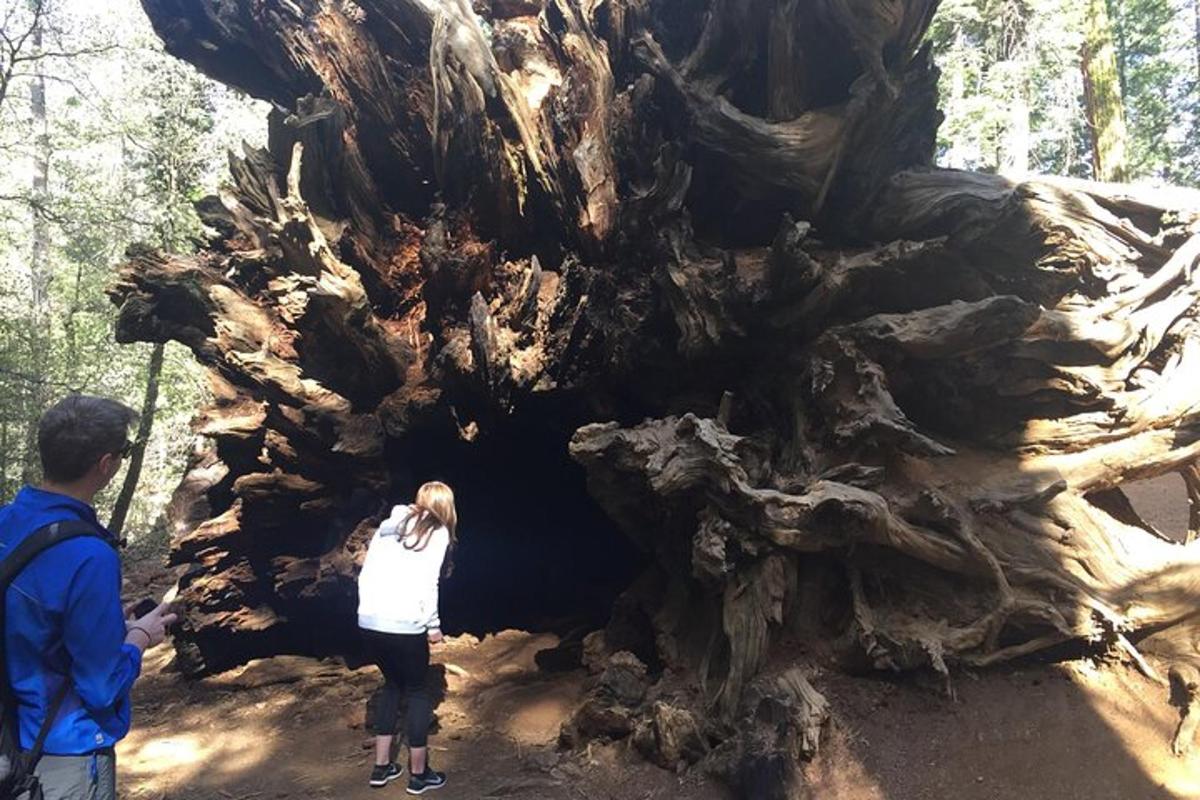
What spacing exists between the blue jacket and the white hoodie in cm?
233

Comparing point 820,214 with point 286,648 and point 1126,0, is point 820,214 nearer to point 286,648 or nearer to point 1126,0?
point 286,648

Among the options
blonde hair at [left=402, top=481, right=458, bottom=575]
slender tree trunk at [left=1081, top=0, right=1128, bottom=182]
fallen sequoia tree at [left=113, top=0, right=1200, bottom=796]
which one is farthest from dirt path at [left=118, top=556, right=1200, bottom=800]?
slender tree trunk at [left=1081, top=0, right=1128, bottom=182]

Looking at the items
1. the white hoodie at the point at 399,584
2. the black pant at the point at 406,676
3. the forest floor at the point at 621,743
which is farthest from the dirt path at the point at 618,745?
the white hoodie at the point at 399,584

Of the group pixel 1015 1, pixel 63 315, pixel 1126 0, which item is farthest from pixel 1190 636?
pixel 1126 0

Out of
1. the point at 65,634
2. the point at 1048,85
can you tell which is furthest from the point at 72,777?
the point at 1048,85

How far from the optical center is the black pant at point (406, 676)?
4.47 meters

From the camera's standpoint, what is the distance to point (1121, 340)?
205 inches

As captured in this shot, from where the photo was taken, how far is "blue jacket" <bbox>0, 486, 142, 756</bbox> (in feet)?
6.50

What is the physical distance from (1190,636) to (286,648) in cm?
667

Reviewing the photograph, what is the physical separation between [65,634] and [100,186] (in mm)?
15934

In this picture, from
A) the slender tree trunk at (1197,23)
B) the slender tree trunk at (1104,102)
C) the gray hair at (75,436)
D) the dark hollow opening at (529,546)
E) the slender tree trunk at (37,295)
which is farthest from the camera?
the slender tree trunk at (1197,23)

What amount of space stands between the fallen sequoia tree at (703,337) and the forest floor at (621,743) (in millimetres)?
196

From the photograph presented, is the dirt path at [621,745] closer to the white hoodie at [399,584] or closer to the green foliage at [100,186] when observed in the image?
the white hoodie at [399,584]

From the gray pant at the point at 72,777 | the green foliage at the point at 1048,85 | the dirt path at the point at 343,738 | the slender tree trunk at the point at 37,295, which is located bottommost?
the dirt path at the point at 343,738
